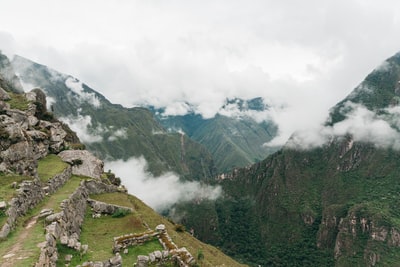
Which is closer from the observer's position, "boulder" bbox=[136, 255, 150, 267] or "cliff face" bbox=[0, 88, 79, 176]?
"boulder" bbox=[136, 255, 150, 267]

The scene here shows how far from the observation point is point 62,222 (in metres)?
24.9

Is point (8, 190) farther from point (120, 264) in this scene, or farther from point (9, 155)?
point (120, 264)

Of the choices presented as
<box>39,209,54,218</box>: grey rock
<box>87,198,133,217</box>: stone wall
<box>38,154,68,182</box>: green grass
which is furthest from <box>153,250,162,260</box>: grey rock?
<box>38,154,68,182</box>: green grass

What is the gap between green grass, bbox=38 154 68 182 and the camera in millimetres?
37719

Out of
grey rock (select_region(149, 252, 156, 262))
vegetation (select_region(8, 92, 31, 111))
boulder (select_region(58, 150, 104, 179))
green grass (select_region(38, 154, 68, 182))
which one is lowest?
grey rock (select_region(149, 252, 156, 262))

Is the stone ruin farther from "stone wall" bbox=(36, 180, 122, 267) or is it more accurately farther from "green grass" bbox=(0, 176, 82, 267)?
"green grass" bbox=(0, 176, 82, 267)

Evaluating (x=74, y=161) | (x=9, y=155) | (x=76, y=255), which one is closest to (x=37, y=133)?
(x=74, y=161)

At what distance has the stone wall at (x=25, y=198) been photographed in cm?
2295

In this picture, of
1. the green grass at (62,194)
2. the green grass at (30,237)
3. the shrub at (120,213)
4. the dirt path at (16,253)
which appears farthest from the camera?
the shrub at (120,213)

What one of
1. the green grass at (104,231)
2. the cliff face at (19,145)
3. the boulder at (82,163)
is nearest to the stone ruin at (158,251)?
the green grass at (104,231)

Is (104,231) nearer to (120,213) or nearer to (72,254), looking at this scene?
Result: (120,213)

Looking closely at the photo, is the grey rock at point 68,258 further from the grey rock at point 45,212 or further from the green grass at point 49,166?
the green grass at point 49,166

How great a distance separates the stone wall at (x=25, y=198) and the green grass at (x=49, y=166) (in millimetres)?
1630

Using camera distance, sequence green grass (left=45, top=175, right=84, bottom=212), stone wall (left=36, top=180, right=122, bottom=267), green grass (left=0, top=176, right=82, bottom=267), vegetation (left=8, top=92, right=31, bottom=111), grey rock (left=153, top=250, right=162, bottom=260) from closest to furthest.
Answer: green grass (left=0, top=176, right=82, bottom=267), stone wall (left=36, top=180, right=122, bottom=267), grey rock (left=153, top=250, right=162, bottom=260), green grass (left=45, top=175, right=84, bottom=212), vegetation (left=8, top=92, right=31, bottom=111)
